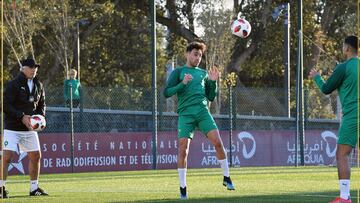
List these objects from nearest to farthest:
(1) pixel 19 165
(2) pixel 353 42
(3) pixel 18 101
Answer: (2) pixel 353 42
(3) pixel 18 101
(1) pixel 19 165

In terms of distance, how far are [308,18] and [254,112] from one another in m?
14.4

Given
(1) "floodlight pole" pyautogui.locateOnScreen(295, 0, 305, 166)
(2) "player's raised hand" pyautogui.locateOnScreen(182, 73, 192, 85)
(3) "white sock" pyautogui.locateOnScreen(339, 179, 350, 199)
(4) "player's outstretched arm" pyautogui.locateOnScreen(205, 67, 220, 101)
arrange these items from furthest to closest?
(1) "floodlight pole" pyautogui.locateOnScreen(295, 0, 305, 166) < (4) "player's outstretched arm" pyautogui.locateOnScreen(205, 67, 220, 101) < (2) "player's raised hand" pyautogui.locateOnScreen(182, 73, 192, 85) < (3) "white sock" pyautogui.locateOnScreen(339, 179, 350, 199)

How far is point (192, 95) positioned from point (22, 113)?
2.68m

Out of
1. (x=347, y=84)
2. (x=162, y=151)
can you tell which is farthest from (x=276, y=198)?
(x=162, y=151)

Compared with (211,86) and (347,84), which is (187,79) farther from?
(347,84)

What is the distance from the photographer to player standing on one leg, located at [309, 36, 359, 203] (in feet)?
44.3

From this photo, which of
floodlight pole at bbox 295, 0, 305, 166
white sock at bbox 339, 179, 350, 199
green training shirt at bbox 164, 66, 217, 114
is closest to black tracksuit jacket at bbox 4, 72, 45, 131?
green training shirt at bbox 164, 66, 217, 114

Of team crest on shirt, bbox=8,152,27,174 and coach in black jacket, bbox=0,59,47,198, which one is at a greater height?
coach in black jacket, bbox=0,59,47,198

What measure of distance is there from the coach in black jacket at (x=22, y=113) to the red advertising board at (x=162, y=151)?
11324mm

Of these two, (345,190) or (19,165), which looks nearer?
(345,190)

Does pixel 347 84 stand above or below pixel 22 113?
above

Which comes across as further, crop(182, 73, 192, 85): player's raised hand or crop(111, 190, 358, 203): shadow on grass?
crop(182, 73, 192, 85): player's raised hand

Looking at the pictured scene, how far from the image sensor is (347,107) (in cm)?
1362

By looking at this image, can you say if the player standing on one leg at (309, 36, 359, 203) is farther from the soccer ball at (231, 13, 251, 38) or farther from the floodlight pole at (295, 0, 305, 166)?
the floodlight pole at (295, 0, 305, 166)
